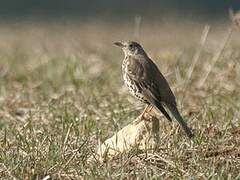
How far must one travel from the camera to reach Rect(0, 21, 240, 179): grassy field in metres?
6.43

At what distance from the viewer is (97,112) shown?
8.90 metres

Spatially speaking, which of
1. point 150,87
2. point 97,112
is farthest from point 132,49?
point 97,112

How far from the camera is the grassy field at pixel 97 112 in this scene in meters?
6.43

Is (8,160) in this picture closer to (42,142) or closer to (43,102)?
(42,142)

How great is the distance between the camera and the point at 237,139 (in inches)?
285

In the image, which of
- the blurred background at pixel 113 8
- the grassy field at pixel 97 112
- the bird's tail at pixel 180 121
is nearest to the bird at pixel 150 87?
the bird's tail at pixel 180 121

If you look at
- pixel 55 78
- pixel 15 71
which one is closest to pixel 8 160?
pixel 55 78

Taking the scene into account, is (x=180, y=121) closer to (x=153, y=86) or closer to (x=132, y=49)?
(x=153, y=86)

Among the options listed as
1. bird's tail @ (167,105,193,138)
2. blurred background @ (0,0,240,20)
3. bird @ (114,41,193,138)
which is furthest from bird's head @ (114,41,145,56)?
blurred background @ (0,0,240,20)

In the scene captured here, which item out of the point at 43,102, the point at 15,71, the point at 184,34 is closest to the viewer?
the point at 43,102

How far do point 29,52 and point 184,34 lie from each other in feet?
15.2

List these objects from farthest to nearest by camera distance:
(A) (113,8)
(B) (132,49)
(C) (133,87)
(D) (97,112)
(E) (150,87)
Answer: (A) (113,8) < (D) (97,112) < (B) (132,49) < (C) (133,87) < (E) (150,87)

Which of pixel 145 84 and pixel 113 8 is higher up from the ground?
pixel 145 84

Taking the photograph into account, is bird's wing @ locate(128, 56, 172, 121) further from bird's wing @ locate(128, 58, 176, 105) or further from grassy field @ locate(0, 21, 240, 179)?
grassy field @ locate(0, 21, 240, 179)
